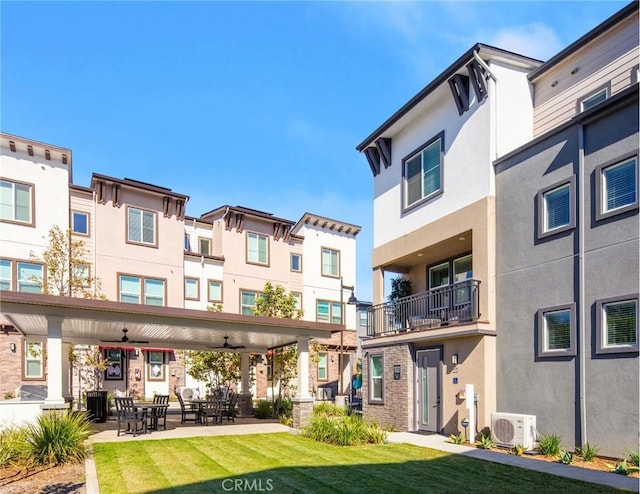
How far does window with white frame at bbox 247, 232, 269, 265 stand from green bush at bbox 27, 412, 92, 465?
19322mm

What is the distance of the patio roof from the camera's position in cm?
1113

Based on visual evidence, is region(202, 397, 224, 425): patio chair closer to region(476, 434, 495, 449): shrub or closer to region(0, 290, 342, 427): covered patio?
region(0, 290, 342, 427): covered patio

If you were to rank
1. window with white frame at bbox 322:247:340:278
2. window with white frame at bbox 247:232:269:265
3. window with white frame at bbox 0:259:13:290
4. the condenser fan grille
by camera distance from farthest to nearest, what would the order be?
window with white frame at bbox 322:247:340:278, window with white frame at bbox 247:232:269:265, window with white frame at bbox 0:259:13:290, the condenser fan grille

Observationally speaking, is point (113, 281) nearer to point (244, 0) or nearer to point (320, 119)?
point (320, 119)

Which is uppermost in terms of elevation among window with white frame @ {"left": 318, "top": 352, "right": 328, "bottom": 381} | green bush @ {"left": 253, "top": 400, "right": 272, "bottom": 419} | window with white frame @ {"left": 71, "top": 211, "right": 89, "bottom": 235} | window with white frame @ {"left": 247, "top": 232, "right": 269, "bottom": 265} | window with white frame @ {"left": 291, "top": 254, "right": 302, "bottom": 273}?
window with white frame @ {"left": 71, "top": 211, "right": 89, "bottom": 235}

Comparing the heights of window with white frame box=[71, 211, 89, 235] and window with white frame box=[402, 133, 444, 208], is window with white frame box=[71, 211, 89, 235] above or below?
below

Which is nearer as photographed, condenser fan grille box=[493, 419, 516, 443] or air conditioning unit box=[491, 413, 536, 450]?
air conditioning unit box=[491, 413, 536, 450]

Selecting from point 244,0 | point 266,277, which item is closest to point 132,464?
point 244,0

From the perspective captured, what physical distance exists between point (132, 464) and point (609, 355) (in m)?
9.46

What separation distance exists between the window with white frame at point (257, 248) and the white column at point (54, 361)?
58.7 ft

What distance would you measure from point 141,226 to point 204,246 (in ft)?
15.5

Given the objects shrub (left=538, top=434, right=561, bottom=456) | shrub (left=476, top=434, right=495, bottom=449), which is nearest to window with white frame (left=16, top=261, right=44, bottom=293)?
shrub (left=476, top=434, right=495, bottom=449)

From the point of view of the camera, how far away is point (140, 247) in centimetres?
2502

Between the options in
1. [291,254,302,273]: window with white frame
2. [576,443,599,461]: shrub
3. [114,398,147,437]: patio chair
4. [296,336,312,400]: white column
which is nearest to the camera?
[576,443,599,461]: shrub
